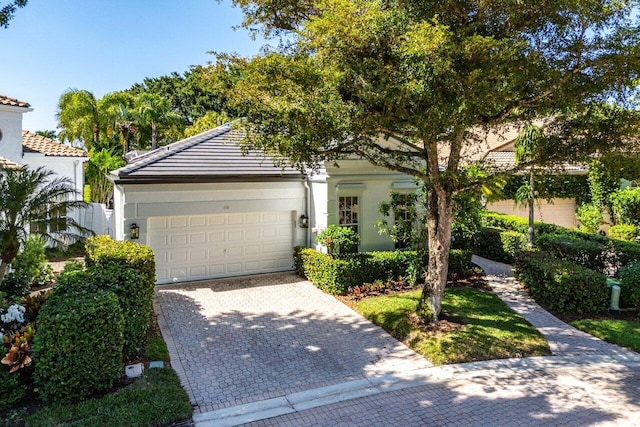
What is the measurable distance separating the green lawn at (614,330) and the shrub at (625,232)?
417 inches

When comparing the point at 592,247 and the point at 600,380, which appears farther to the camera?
the point at 592,247

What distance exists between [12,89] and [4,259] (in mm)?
12649

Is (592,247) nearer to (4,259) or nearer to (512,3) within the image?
(512,3)

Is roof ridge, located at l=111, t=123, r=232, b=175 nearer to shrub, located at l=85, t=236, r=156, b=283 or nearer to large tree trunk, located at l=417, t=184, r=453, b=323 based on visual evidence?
shrub, located at l=85, t=236, r=156, b=283

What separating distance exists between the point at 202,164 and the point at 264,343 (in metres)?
7.20

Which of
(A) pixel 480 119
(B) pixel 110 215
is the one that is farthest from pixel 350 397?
(B) pixel 110 215

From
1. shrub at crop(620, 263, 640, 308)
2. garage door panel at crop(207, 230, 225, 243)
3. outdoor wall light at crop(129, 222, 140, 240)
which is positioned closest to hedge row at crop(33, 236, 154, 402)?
outdoor wall light at crop(129, 222, 140, 240)

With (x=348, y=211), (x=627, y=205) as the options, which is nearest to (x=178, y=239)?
(x=348, y=211)

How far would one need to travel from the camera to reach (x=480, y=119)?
945 cm

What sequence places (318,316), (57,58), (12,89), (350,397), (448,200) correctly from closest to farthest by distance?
(350,397) < (448,200) < (318,316) < (57,58) < (12,89)

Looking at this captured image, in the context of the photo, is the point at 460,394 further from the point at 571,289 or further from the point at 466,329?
the point at 571,289

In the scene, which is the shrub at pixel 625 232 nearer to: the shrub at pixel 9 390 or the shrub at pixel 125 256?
the shrub at pixel 125 256

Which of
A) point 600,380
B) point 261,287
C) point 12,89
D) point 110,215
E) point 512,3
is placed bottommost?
point 600,380

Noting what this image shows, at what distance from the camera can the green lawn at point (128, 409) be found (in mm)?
6070
